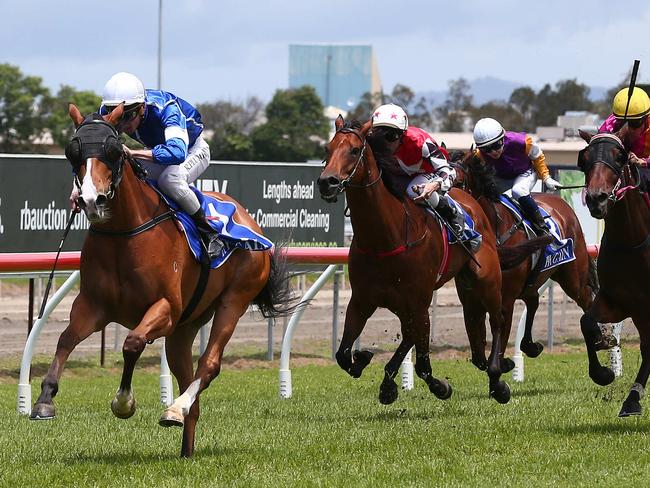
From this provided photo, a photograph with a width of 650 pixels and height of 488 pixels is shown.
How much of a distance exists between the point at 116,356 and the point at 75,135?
724 cm

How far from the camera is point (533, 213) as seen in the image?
33.3 feet

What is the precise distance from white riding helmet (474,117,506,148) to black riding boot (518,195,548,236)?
0.58m

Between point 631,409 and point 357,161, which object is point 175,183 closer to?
point 357,161

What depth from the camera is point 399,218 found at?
7.94m

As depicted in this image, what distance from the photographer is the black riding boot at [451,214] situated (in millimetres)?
8430

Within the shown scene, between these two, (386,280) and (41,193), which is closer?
(386,280)

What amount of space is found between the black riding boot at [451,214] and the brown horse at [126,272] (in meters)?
2.28

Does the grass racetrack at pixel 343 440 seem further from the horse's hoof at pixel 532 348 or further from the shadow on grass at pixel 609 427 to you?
the horse's hoof at pixel 532 348

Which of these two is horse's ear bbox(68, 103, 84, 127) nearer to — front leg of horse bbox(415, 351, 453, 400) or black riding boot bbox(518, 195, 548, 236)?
front leg of horse bbox(415, 351, 453, 400)

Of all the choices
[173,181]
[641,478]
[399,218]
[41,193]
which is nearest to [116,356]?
[41,193]

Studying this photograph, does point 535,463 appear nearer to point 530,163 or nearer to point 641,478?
point 641,478

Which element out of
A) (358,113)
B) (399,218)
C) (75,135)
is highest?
(75,135)

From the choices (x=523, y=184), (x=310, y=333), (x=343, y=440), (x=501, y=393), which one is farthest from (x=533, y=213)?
(x=310, y=333)

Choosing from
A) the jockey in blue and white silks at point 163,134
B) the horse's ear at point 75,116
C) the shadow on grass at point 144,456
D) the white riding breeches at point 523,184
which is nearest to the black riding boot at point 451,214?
the white riding breeches at point 523,184
